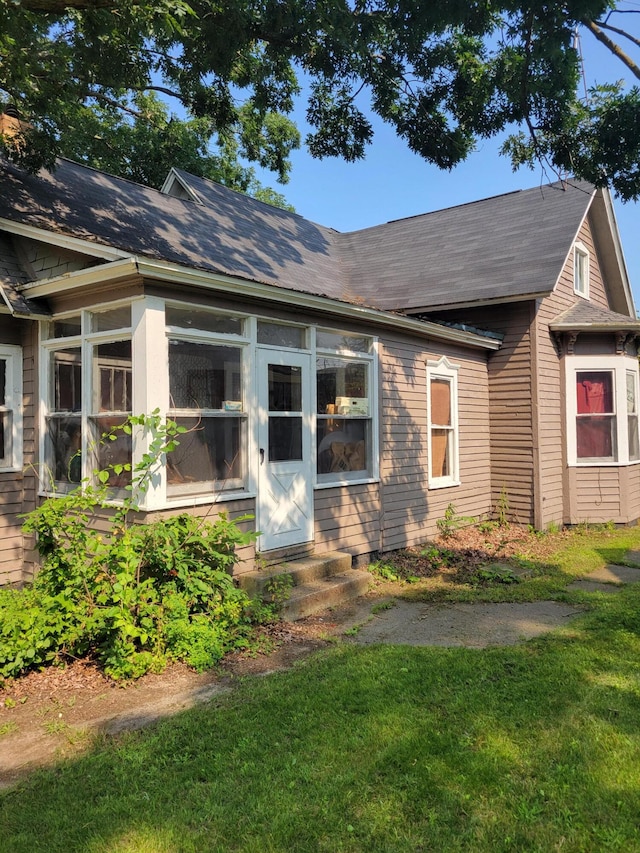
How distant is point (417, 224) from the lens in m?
14.8

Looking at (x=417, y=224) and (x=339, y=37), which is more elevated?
(x=417, y=224)

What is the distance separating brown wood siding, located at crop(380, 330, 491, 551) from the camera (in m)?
8.42

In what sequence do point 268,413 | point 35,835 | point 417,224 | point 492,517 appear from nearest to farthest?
point 35,835 → point 268,413 → point 492,517 → point 417,224

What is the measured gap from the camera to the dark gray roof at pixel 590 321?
34.2ft

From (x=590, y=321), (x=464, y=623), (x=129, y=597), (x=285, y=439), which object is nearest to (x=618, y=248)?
(x=590, y=321)

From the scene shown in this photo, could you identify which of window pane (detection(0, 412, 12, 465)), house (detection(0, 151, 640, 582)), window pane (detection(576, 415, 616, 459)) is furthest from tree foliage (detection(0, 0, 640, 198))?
window pane (detection(576, 415, 616, 459))

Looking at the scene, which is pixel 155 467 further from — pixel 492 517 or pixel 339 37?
pixel 492 517

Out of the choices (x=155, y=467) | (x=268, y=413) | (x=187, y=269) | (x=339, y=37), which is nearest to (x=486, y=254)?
(x=339, y=37)

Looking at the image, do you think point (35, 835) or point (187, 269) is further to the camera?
point (187, 269)

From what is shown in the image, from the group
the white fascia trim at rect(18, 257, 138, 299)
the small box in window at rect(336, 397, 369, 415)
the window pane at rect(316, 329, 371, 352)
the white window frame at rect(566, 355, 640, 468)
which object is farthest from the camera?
the white window frame at rect(566, 355, 640, 468)

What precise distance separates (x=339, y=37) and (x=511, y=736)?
6.39m

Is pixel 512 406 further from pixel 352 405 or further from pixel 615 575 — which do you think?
pixel 352 405

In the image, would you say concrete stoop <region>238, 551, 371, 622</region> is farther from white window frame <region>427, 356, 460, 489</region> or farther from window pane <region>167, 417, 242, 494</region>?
→ white window frame <region>427, 356, 460, 489</region>

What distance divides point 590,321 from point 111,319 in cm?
838
